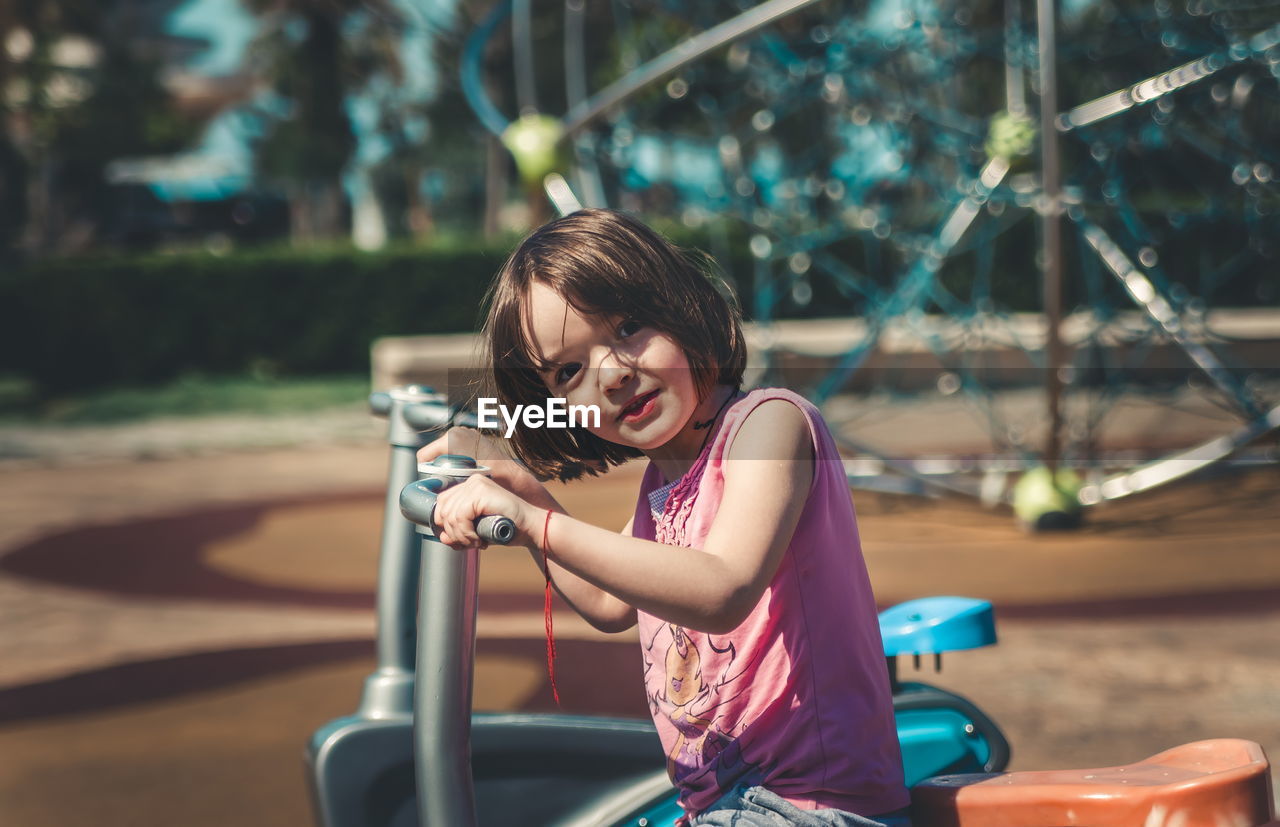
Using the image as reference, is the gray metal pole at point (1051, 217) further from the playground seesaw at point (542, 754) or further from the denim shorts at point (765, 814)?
the denim shorts at point (765, 814)

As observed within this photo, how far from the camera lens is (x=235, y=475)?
25.3ft

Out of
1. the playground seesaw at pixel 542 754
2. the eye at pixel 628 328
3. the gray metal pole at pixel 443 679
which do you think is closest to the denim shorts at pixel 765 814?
the playground seesaw at pixel 542 754

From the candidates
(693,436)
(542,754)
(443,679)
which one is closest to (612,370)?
(693,436)

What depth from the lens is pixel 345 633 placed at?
438 centimetres

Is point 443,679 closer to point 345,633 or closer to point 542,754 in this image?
point 542,754

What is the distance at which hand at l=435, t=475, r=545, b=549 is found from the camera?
1.16 meters

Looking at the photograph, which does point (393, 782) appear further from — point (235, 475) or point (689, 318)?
point (235, 475)

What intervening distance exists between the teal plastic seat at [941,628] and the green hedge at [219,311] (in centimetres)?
1114

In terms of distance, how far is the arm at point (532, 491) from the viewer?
57.0 inches

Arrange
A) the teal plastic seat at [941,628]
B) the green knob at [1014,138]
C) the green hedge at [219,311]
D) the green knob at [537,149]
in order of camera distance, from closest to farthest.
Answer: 1. the teal plastic seat at [941,628]
2. the green knob at [537,149]
3. the green knob at [1014,138]
4. the green hedge at [219,311]

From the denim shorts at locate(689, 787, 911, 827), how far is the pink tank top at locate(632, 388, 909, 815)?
13 mm

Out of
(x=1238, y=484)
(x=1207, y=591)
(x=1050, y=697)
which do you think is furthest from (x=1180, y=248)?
(x=1050, y=697)

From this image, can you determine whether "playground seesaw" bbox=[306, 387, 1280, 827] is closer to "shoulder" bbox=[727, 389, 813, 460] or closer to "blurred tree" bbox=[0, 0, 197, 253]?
"shoulder" bbox=[727, 389, 813, 460]

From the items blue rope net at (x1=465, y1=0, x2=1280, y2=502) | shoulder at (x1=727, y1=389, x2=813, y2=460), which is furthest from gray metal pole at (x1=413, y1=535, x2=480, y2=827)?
blue rope net at (x1=465, y1=0, x2=1280, y2=502)
